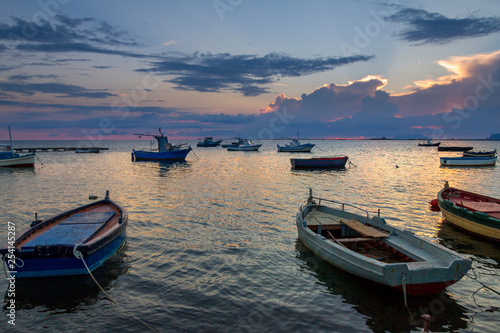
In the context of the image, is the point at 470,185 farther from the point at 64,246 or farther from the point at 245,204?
the point at 64,246

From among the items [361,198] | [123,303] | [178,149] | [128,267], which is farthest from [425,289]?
[178,149]

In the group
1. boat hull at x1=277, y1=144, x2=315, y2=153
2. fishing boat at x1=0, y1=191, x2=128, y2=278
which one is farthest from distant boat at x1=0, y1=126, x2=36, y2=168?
boat hull at x1=277, y1=144, x2=315, y2=153

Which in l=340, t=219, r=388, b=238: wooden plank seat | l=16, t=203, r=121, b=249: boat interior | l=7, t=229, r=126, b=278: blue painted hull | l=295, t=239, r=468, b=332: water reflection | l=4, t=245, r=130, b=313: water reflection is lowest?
l=295, t=239, r=468, b=332: water reflection

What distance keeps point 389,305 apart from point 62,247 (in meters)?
9.63

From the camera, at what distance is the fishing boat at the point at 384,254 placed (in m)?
7.35

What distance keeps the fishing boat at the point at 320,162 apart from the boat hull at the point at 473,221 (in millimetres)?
30858

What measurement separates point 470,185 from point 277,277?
97.8 feet

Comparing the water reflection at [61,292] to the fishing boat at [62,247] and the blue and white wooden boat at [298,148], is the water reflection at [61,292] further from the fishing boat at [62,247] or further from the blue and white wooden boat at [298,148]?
the blue and white wooden boat at [298,148]

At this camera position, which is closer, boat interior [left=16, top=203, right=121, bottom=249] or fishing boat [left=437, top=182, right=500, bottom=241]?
boat interior [left=16, top=203, right=121, bottom=249]

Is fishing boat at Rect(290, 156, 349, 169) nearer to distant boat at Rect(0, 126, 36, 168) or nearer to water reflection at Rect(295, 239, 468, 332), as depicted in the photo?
water reflection at Rect(295, 239, 468, 332)

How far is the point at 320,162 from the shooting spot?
4634cm

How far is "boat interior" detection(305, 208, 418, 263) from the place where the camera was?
9.49 meters

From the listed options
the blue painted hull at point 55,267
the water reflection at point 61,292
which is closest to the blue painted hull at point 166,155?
the water reflection at point 61,292

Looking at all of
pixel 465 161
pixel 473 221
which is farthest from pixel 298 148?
pixel 473 221
